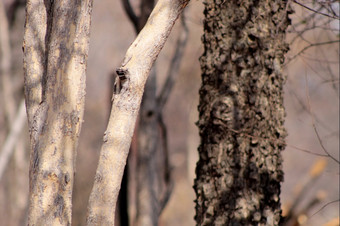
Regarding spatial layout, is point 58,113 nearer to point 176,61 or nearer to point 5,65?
point 176,61

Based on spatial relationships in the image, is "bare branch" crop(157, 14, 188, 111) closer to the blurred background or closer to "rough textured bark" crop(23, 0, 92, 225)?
the blurred background

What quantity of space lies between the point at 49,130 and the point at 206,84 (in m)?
1.36

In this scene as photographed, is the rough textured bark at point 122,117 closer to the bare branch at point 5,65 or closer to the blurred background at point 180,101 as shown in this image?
the blurred background at point 180,101

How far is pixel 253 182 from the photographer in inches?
128

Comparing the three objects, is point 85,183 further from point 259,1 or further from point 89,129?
point 259,1

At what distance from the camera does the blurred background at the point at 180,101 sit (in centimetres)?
420

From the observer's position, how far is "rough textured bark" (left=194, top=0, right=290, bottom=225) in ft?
10.7

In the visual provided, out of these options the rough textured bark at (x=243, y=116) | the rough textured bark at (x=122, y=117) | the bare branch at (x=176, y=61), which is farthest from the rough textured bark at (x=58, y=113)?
the bare branch at (x=176, y=61)

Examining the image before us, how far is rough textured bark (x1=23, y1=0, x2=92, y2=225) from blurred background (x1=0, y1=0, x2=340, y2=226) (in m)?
1.50

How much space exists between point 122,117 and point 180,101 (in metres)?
15.1

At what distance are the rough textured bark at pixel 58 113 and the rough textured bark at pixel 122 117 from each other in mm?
146

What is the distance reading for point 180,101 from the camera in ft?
57.3

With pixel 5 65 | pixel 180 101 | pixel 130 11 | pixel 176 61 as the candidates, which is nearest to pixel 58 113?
pixel 130 11

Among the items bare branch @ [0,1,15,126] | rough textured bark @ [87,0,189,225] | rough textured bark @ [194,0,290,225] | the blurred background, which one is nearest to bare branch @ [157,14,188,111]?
the blurred background
